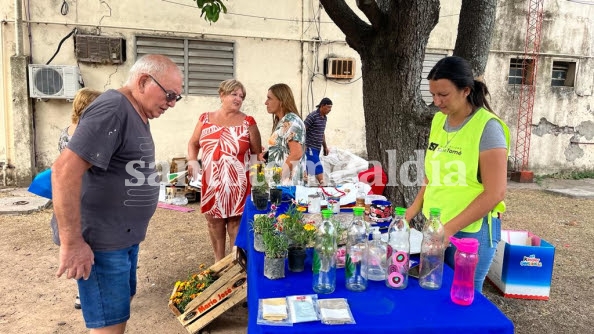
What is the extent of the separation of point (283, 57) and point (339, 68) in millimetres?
1164

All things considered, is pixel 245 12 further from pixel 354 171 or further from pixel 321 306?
pixel 321 306

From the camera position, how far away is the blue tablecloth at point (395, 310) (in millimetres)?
1417

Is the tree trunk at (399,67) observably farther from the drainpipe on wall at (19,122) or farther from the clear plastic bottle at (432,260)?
the drainpipe on wall at (19,122)

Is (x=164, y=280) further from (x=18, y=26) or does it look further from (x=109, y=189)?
(x=18, y=26)

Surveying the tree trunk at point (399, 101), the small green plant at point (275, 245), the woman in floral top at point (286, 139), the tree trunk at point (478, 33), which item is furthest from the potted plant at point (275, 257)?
the tree trunk at point (478, 33)

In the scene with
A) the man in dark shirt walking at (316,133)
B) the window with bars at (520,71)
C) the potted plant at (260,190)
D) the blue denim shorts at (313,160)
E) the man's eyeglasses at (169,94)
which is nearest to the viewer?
the man's eyeglasses at (169,94)

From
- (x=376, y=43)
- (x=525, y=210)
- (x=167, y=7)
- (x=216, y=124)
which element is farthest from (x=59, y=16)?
(x=525, y=210)

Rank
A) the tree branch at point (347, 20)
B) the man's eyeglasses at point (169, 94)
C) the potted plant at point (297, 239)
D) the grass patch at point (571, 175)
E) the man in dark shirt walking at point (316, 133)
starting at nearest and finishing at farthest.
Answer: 1. the potted plant at point (297, 239)
2. the man's eyeglasses at point (169, 94)
3. the tree branch at point (347, 20)
4. the man in dark shirt walking at point (316, 133)
5. the grass patch at point (571, 175)

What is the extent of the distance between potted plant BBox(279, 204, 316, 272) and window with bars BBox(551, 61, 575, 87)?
10615 millimetres

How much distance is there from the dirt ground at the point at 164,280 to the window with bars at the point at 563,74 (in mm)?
5204

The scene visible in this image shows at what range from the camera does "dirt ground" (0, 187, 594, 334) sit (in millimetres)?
3156

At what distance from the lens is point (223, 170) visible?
3.56 meters

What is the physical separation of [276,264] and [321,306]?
0.32 meters

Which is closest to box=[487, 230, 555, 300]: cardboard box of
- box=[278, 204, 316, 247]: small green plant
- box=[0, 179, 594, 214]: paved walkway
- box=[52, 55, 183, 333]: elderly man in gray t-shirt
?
box=[278, 204, 316, 247]: small green plant
